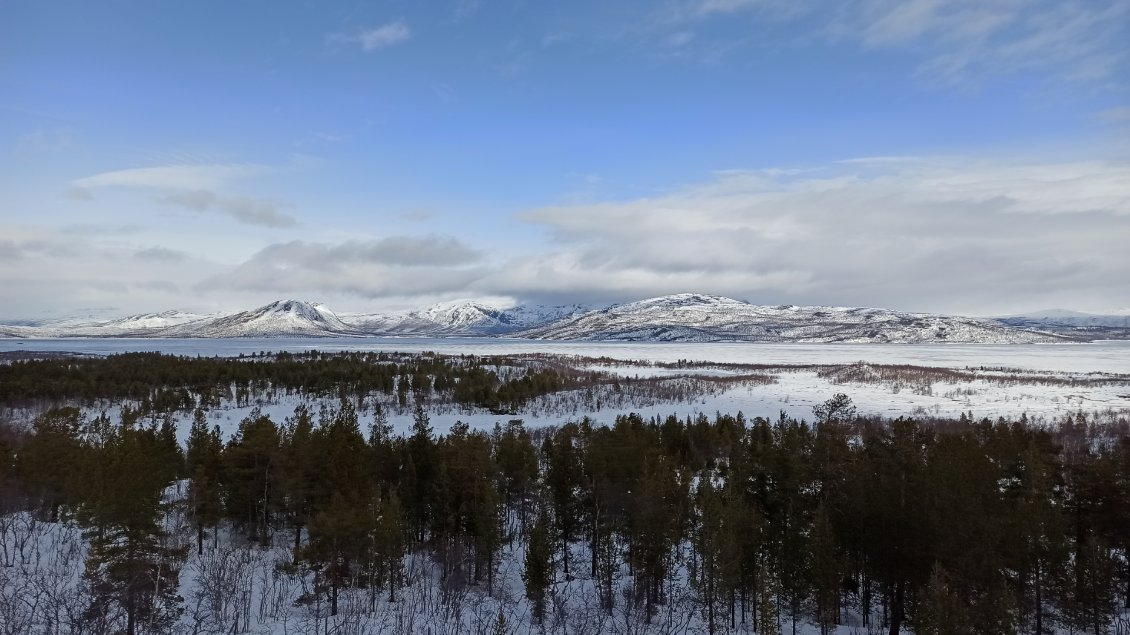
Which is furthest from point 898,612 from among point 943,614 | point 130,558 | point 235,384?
point 235,384

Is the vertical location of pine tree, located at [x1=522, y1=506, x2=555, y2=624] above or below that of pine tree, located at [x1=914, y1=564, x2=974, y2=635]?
below

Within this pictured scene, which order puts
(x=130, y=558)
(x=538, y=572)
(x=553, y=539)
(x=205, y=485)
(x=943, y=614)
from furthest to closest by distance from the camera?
(x=205, y=485), (x=553, y=539), (x=538, y=572), (x=130, y=558), (x=943, y=614)

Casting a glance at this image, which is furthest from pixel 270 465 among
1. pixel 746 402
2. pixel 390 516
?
pixel 746 402

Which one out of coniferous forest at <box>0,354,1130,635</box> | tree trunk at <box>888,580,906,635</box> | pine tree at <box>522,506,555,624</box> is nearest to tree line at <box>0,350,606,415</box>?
coniferous forest at <box>0,354,1130,635</box>

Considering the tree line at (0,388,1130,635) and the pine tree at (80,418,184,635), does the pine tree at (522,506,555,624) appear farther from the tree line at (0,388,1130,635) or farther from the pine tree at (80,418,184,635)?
the pine tree at (80,418,184,635)

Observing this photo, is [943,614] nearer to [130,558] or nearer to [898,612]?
[898,612]

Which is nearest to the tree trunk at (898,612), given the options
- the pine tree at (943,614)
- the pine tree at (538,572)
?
the pine tree at (943,614)

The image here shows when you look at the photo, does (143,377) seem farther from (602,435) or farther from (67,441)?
(602,435)

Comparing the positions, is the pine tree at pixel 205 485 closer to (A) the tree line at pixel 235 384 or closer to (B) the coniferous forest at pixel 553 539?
(B) the coniferous forest at pixel 553 539
